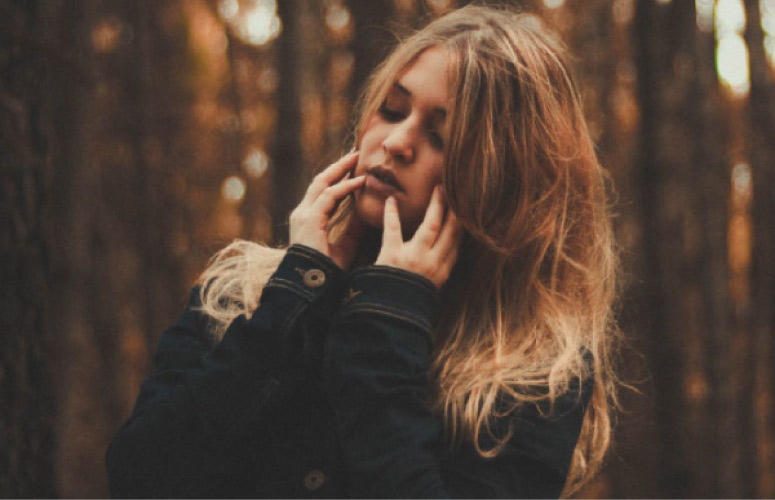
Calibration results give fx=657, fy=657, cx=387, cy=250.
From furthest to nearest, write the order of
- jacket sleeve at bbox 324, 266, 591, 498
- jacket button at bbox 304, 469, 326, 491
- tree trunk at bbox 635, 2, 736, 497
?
tree trunk at bbox 635, 2, 736, 497, jacket button at bbox 304, 469, 326, 491, jacket sleeve at bbox 324, 266, 591, 498

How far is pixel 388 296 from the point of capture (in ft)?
3.58

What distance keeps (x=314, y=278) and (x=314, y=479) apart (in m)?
0.33

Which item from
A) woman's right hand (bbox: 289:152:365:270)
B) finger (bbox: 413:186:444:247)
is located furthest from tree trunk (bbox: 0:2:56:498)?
finger (bbox: 413:186:444:247)

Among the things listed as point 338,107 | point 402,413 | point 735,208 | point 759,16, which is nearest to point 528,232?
point 402,413

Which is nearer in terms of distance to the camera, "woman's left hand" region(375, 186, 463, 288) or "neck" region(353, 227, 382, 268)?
"woman's left hand" region(375, 186, 463, 288)

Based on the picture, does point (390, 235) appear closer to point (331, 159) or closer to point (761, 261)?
point (331, 159)

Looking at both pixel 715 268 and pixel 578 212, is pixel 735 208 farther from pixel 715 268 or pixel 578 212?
pixel 578 212

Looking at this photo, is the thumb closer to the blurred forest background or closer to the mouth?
the mouth

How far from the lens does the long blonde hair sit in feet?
3.88

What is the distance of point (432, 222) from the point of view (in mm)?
1200

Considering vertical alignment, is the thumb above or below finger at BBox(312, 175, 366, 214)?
below

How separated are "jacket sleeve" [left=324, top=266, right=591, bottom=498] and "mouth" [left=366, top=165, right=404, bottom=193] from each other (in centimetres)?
19

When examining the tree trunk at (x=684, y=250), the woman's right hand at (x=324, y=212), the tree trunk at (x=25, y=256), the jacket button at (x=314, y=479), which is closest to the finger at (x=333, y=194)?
the woman's right hand at (x=324, y=212)

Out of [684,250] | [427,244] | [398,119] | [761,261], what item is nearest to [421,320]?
[427,244]
